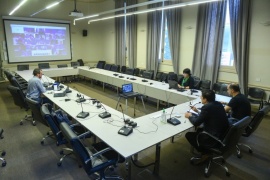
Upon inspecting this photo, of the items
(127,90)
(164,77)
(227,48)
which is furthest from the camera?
(164,77)

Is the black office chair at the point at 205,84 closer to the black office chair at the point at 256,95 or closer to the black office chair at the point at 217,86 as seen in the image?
the black office chair at the point at 217,86

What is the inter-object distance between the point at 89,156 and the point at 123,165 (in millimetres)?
950

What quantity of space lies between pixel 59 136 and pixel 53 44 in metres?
7.52

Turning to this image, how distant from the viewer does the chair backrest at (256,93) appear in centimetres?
461

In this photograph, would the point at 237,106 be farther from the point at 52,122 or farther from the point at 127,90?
the point at 52,122

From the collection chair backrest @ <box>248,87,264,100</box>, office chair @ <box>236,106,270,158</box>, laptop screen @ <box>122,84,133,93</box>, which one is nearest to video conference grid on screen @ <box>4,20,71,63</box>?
laptop screen @ <box>122,84,133,93</box>

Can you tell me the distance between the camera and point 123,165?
2.80 meters

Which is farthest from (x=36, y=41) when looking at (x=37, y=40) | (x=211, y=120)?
(x=211, y=120)

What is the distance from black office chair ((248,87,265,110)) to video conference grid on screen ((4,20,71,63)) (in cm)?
831

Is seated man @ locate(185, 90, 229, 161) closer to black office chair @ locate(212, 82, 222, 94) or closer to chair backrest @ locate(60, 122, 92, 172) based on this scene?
chair backrest @ locate(60, 122, 92, 172)

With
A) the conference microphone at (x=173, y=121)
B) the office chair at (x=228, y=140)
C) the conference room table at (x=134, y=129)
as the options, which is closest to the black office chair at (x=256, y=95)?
the conference room table at (x=134, y=129)

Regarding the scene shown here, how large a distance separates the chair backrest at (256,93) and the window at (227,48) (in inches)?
35.5

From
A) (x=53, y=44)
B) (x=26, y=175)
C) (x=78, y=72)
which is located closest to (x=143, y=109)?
(x=26, y=175)

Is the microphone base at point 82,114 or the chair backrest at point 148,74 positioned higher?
the chair backrest at point 148,74
